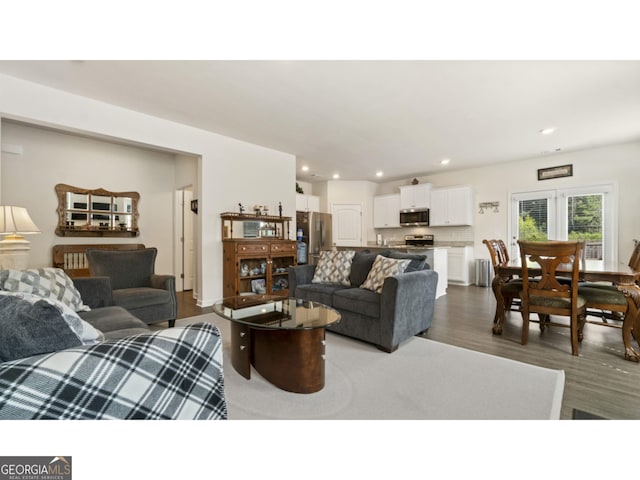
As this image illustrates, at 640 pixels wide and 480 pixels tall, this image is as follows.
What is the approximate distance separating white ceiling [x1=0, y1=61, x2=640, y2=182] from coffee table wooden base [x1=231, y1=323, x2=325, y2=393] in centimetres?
221

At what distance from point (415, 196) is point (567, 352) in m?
4.76

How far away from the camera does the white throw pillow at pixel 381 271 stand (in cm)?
282

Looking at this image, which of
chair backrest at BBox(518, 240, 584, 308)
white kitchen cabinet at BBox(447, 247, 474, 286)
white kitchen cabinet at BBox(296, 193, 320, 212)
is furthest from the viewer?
white kitchen cabinet at BBox(296, 193, 320, 212)

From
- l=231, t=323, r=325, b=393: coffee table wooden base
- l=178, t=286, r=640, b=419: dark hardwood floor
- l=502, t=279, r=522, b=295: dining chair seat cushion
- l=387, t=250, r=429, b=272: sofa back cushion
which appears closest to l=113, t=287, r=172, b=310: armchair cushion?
l=178, t=286, r=640, b=419: dark hardwood floor

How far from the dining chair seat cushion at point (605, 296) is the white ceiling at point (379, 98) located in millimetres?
1993

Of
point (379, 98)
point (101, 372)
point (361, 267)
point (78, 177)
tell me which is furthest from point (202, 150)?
point (101, 372)

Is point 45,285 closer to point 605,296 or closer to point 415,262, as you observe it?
point 415,262

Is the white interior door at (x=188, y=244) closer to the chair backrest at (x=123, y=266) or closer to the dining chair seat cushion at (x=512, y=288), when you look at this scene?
the chair backrest at (x=123, y=266)

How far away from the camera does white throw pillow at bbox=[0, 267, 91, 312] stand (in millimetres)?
1914

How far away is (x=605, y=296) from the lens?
2619 millimetres

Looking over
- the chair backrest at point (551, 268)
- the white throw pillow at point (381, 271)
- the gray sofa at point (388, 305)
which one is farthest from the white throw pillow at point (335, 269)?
the chair backrest at point (551, 268)

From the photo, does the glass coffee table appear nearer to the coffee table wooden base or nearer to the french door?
the coffee table wooden base
